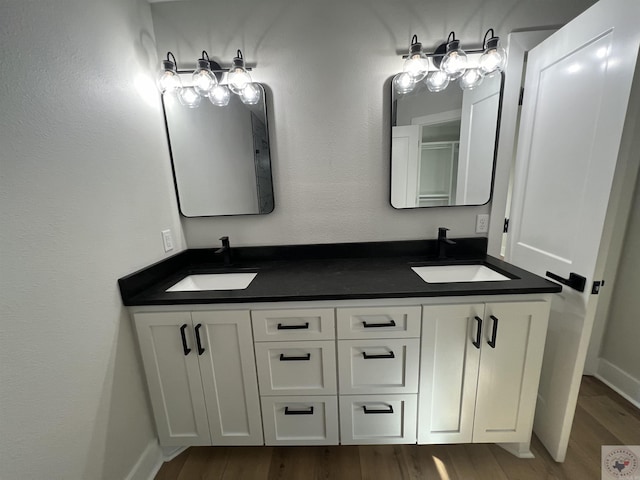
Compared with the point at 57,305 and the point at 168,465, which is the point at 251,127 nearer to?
the point at 57,305

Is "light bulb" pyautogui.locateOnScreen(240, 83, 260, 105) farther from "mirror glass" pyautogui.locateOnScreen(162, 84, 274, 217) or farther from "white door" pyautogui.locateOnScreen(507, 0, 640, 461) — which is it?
"white door" pyautogui.locateOnScreen(507, 0, 640, 461)

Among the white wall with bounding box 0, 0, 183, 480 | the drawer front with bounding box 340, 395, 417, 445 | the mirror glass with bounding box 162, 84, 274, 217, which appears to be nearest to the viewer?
the white wall with bounding box 0, 0, 183, 480

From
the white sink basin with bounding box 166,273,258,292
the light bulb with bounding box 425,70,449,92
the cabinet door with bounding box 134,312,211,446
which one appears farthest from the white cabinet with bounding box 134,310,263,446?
the light bulb with bounding box 425,70,449,92

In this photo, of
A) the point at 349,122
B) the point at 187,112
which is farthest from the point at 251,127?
the point at 349,122

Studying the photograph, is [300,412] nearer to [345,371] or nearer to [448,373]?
[345,371]

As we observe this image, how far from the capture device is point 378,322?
1.07 m

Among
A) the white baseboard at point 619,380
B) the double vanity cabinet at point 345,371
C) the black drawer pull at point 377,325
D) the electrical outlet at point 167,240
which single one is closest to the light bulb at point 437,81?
the double vanity cabinet at point 345,371

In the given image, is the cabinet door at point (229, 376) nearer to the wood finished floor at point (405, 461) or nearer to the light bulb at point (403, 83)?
the wood finished floor at point (405, 461)

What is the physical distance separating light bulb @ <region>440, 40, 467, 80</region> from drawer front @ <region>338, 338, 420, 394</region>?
141cm

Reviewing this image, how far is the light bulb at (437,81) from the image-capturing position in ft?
4.30

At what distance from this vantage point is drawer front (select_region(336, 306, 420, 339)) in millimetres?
1052

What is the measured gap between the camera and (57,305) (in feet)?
2.58

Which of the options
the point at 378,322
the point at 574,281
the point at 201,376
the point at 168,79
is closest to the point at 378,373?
the point at 378,322

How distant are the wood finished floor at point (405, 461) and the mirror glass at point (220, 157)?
1360 millimetres
